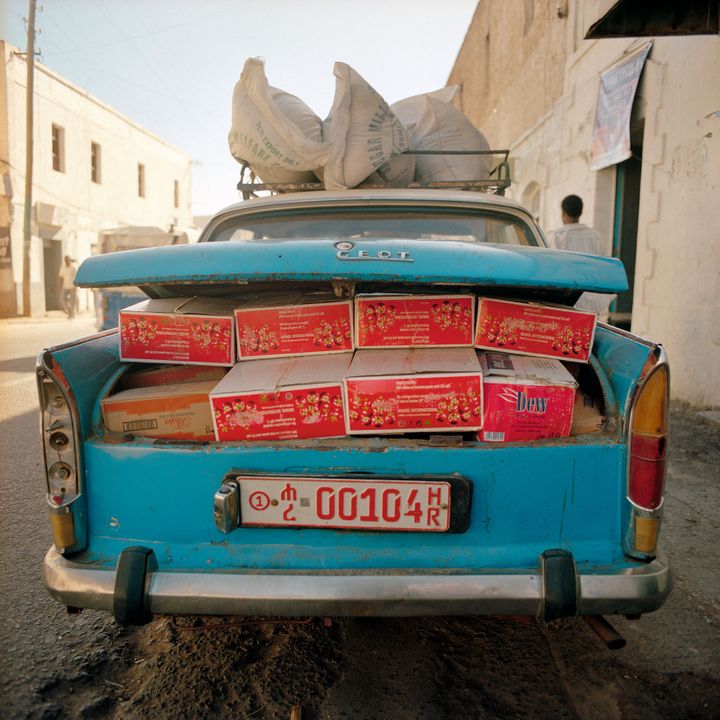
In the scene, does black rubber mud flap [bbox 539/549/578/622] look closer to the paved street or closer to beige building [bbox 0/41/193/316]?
the paved street

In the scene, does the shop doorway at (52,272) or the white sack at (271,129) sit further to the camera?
the shop doorway at (52,272)

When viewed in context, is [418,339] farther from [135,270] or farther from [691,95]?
[691,95]

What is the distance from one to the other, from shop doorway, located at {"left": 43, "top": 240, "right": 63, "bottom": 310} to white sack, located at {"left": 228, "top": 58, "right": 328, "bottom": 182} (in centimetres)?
1808

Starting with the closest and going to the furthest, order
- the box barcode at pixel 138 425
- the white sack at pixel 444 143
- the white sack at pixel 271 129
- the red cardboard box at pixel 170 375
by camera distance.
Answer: the box barcode at pixel 138 425, the red cardboard box at pixel 170 375, the white sack at pixel 271 129, the white sack at pixel 444 143

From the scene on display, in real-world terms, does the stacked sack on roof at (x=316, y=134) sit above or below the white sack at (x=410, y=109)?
below

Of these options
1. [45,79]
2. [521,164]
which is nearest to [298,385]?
[521,164]

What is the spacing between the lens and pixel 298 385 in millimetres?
1758

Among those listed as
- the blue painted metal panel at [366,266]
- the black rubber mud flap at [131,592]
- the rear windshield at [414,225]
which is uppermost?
the rear windshield at [414,225]

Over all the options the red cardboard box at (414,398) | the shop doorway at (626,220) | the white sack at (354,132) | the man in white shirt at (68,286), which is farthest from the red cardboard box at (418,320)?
the man in white shirt at (68,286)

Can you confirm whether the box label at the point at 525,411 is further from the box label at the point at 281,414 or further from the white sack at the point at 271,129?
the white sack at the point at 271,129

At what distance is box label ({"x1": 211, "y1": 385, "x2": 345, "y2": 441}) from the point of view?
176 cm

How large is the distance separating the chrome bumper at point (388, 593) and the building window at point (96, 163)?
75.2 ft

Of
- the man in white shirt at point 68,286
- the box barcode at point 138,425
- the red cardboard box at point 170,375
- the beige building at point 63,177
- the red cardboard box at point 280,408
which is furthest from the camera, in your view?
the man in white shirt at point 68,286

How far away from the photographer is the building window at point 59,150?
763 inches
